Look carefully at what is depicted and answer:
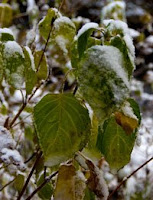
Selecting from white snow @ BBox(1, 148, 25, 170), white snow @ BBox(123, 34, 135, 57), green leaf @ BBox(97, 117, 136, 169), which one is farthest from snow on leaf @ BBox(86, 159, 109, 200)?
white snow @ BBox(123, 34, 135, 57)

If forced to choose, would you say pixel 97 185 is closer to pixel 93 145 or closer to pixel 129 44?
pixel 93 145

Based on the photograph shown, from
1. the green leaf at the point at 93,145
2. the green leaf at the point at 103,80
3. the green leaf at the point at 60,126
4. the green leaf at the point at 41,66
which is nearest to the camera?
the green leaf at the point at 103,80

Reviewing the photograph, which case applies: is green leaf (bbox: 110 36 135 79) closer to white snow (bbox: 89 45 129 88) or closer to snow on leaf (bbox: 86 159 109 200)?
white snow (bbox: 89 45 129 88)

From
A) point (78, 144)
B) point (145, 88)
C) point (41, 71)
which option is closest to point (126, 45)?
point (78, 144)

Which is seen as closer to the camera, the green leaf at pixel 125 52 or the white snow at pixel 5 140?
the green leaf at pixel 125 52

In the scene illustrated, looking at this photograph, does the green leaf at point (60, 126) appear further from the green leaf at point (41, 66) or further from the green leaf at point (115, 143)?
A: the green leaf at point (41, 66)

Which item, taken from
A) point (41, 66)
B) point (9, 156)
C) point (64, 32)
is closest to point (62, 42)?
point (64, 32)

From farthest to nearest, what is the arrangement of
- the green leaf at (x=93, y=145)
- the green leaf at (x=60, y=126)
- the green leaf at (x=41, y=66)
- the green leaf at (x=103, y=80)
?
the green leaf at (x=41, y=66) → the green leaf at (x=93, y=145) → the green leaf at (x=60, y=126) → the green leaf at (x=103, y=80)

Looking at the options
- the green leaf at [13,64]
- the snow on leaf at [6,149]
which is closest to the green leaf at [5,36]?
the green leaf at [13,64]
